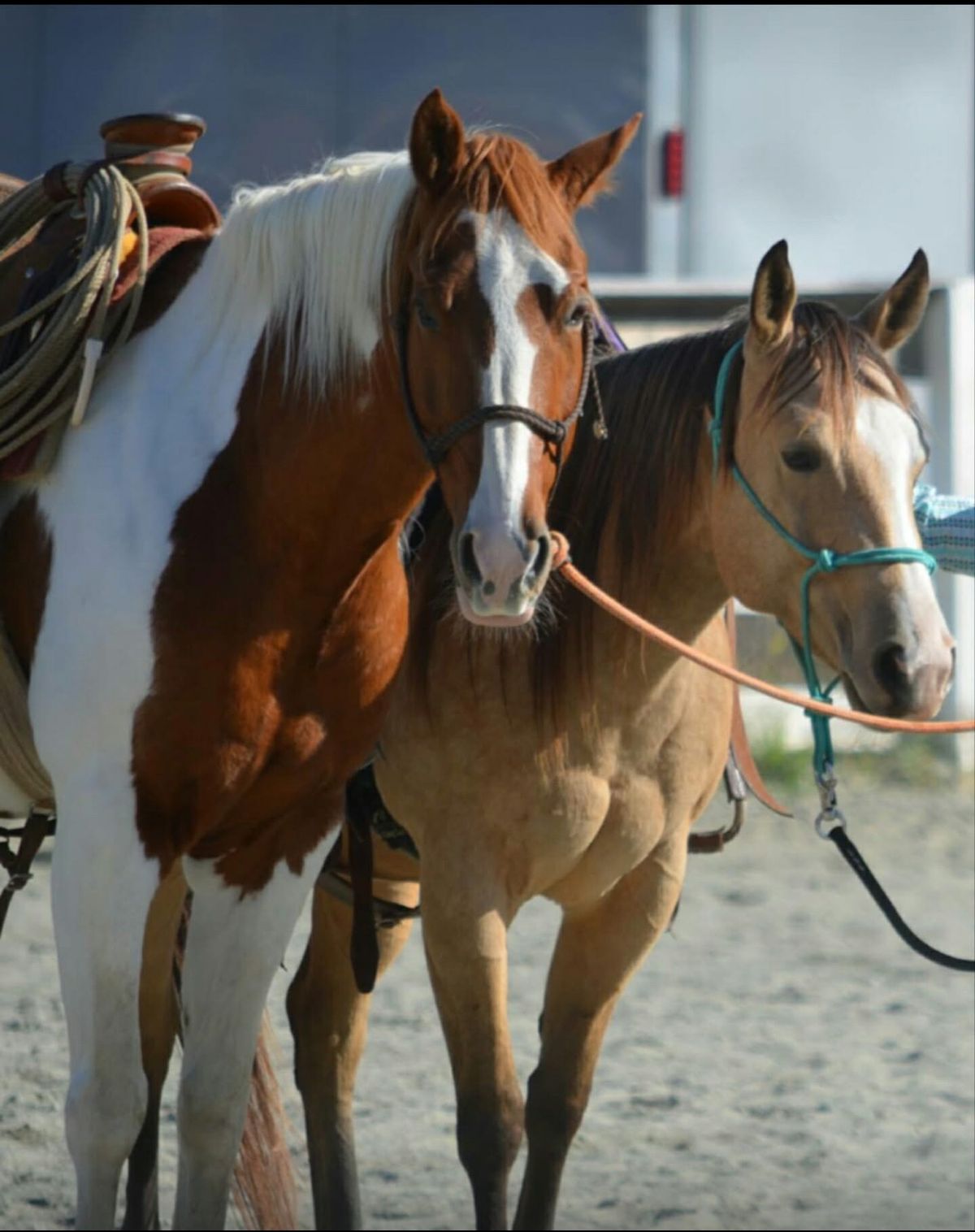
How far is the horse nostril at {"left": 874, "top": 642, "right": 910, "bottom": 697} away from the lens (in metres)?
2.32

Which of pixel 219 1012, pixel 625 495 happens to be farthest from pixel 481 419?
pixel 219 1012

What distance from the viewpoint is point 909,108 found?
25.3 ft

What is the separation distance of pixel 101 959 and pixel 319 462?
66cm

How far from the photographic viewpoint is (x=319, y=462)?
2.29 m

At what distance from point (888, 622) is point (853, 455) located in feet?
0.73

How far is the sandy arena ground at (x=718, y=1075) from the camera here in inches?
128

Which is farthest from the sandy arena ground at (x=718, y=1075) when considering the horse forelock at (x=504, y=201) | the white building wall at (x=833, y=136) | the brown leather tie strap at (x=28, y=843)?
the white building wall at (x=833, y=136)

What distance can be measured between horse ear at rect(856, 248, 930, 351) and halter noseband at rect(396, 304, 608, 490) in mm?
515

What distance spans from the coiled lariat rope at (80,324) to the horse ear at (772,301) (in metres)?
0.81

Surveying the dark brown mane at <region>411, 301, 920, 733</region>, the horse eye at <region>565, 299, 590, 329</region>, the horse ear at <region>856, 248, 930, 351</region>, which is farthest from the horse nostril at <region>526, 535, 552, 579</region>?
the horse ear at <region>856, 248, 930, 351</region>

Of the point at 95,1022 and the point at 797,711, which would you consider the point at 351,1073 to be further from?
the point at 797,711

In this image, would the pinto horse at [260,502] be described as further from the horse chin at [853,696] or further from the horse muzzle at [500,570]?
the horse chin at [853,696]

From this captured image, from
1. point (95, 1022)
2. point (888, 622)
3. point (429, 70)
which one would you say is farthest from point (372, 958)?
point (429, 70)

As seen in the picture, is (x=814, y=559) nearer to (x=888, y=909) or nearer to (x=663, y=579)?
(x=663, y=579)
